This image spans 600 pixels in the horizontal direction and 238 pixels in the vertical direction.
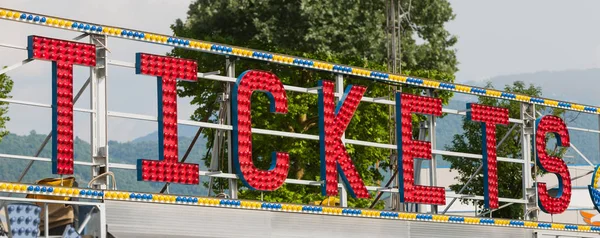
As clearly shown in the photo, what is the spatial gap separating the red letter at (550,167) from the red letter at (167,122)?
1070 centimetres

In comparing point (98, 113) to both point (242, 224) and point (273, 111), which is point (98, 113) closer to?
point (242, 224)

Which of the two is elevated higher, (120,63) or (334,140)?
(120,63)

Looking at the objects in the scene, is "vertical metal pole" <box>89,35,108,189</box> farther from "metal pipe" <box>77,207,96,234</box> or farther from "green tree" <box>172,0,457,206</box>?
"green tree" <box>172,0,457,206</box>

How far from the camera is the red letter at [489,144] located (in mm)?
26953

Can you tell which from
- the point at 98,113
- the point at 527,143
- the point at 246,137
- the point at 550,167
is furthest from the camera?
the point at 550,167

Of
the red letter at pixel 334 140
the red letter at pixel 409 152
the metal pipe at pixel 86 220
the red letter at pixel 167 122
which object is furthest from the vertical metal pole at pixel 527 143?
the metal pipe at pixel 86 220

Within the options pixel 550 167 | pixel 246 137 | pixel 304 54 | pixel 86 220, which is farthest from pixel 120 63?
→ pixel 304 54

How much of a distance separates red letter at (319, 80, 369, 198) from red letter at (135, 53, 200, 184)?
3.54 meters

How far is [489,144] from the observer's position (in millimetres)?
27391

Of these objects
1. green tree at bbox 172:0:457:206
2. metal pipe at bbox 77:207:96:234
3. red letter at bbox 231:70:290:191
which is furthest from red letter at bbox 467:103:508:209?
green tree at bbox 172:0:457:206

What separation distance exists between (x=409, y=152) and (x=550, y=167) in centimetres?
477

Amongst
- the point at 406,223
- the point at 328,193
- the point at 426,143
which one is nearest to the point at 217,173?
the point at 328,193

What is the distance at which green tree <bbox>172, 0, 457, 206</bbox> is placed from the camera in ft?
163

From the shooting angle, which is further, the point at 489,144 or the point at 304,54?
the point at 304,54
